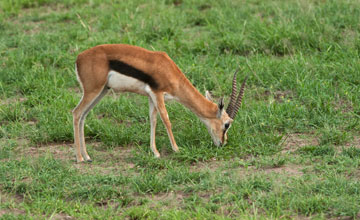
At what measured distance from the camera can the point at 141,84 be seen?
21.1 feet

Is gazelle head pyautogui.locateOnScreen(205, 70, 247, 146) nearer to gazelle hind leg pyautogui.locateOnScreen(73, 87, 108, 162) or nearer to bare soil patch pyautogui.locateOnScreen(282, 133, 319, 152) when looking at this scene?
bare soil patch pyautogui.locateOnScreen(282, 133, 319, 152)

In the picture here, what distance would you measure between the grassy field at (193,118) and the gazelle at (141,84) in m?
0.24

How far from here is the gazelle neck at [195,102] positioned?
263 inches

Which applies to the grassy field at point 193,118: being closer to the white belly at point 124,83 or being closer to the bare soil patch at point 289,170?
the bare soil patch at point 289,170

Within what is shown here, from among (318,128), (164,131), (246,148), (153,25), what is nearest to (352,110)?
(318,128)

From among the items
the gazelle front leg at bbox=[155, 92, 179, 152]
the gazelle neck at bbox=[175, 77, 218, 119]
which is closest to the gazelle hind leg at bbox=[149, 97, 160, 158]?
the gazelle front leg at bbox=[155, 92, 179, 152]

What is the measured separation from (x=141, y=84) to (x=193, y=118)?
1071 mm

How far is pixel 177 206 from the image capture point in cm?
540

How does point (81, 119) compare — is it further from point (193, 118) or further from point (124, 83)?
point (193, 118)

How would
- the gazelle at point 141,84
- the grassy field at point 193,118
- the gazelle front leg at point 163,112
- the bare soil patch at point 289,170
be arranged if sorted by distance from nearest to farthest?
the grassy field at point 193,118, the bare soil patch at point 289,170, the gazelle at point 141,84, the gazelle front leg at point 163,112

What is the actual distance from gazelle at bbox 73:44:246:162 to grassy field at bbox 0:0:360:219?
24cm

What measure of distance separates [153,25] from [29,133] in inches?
131

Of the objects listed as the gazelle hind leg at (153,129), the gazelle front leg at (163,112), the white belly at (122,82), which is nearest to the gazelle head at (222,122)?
the gazelle front leg at (163,112)

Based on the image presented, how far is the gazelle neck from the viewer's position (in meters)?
6.69
